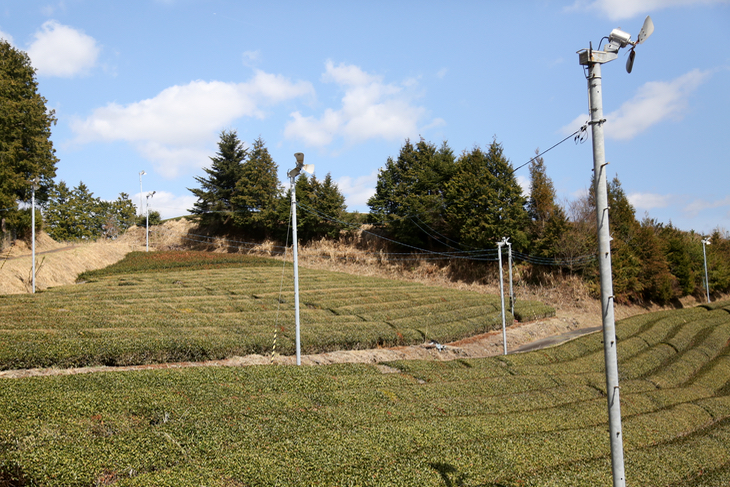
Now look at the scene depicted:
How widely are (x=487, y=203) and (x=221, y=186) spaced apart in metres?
36.3

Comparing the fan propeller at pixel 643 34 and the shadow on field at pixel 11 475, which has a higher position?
the fan propeller at pixel 643 34

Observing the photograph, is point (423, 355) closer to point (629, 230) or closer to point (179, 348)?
point (179, 348)

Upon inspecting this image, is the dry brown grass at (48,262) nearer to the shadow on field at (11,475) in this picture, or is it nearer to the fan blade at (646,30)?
the shadow on field at (11,475)

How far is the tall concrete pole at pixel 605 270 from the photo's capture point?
5.91 m

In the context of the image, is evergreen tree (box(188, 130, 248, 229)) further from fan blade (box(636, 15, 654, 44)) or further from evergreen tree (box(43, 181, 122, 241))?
fan blade (box(636, 15, 654, 44))

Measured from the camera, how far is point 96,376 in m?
10.9

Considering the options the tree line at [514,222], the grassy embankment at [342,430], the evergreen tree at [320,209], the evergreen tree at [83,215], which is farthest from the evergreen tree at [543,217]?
the evergreen tree at [83,215]

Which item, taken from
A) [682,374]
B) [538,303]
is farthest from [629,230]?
[682,374]

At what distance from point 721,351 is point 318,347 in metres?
27.3

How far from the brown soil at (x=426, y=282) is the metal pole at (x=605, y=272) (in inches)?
409

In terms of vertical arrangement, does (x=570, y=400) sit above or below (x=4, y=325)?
below

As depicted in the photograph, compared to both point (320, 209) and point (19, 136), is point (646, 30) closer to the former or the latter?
point (19, 136)

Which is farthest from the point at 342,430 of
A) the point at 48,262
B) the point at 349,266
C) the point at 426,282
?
the point at 349,266

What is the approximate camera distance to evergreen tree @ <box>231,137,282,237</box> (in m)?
57.4
